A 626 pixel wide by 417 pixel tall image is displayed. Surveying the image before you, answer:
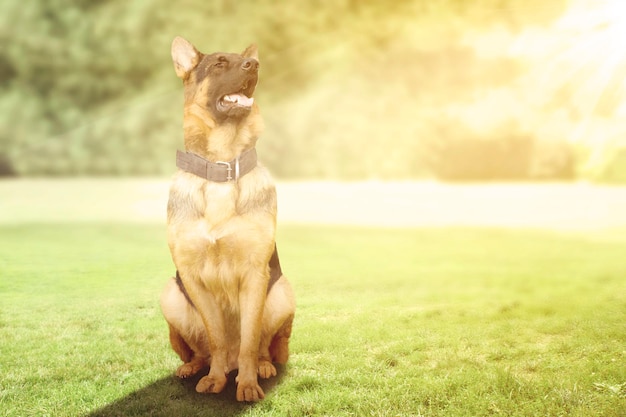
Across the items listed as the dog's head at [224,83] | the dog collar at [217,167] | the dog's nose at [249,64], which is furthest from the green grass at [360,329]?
the dog's nose at [249,64]

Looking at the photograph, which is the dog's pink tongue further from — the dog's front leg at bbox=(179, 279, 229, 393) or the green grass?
the green grass

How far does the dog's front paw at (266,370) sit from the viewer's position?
353 cm

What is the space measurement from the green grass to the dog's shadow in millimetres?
11

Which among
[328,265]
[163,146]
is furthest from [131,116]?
[328,265]

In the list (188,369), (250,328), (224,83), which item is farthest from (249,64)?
(188,369)

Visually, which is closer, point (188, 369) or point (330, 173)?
point (188, 369)

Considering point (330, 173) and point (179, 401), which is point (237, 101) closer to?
point (179, 401)

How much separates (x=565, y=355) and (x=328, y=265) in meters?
3.32

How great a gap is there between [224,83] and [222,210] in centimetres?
60

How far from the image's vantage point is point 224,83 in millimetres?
3154

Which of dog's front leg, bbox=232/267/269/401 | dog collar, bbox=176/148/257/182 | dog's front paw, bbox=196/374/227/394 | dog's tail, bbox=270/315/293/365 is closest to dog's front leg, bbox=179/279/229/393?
dog's front paw, bbox=196/374/227/394

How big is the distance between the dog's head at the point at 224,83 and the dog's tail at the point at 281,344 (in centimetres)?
113

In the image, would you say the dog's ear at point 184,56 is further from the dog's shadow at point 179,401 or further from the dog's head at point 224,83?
the dog's shadow at point 179,401

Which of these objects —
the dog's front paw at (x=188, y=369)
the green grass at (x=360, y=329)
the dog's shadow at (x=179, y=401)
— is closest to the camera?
the dog's shadow at (x=179, y=401)
